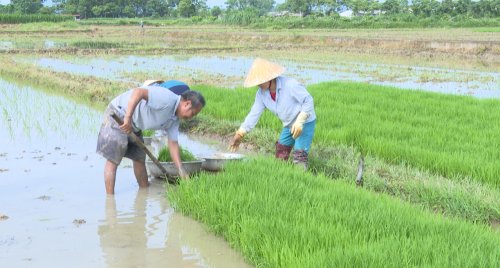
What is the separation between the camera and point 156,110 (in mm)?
3732

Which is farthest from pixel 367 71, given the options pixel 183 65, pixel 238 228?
pixel 238 228

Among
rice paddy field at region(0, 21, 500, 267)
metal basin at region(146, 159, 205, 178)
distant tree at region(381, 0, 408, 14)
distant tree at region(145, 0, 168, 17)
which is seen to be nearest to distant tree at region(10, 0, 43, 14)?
distant tree at region(145, 0, 168, 17)

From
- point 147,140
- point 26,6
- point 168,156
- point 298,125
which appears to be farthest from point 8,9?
point 298,125

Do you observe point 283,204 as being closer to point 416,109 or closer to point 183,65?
point 416,109

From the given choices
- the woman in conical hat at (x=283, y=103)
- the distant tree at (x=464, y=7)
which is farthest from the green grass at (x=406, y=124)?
the distant tree at (x=464, y=7)

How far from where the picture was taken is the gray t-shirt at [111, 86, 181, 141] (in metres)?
3.69

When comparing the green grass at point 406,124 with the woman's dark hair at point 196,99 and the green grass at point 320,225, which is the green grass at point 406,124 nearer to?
the green grass at point 320,225

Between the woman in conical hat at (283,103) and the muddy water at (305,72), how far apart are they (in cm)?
584

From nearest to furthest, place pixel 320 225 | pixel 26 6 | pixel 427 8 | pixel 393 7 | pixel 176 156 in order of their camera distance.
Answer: pixel 320 225 < pixel 176 156 < pixel 427 8 < pixel 393 7 < pixel 26 6

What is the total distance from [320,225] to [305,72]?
32.2 feet

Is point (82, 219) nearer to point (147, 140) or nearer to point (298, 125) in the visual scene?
point (298, 125)

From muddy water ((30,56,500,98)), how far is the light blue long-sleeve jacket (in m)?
5.92

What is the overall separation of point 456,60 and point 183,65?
7.22 m

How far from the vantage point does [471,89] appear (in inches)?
387
